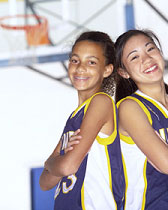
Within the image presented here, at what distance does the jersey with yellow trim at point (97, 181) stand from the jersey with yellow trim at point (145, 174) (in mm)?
30

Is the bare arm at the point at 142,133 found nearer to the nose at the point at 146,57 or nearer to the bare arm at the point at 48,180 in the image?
the nose at the point at 146,57

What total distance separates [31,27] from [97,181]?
288 centimetres

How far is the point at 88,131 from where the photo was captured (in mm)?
1227

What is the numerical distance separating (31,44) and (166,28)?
1.57 metres

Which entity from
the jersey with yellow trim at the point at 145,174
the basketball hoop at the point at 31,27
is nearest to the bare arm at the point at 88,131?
the jersey with yellow trim at the point at 145,174

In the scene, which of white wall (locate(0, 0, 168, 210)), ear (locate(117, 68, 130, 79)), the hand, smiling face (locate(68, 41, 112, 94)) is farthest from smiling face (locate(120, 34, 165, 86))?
white wall (locate(0, 0, 168, 210))

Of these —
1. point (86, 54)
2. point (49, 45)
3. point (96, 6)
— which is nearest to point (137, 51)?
point (86, 54)

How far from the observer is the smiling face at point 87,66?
140cm

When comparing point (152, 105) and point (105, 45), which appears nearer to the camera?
point (152, 105)

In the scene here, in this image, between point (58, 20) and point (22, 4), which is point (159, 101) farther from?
point (22, 4)

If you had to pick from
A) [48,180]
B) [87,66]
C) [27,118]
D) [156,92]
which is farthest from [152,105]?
[27,118]

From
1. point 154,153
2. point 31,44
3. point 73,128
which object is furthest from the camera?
point 31,44

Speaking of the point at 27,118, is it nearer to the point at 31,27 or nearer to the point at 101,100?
the point at 31,27

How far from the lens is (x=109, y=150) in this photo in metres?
1.27
